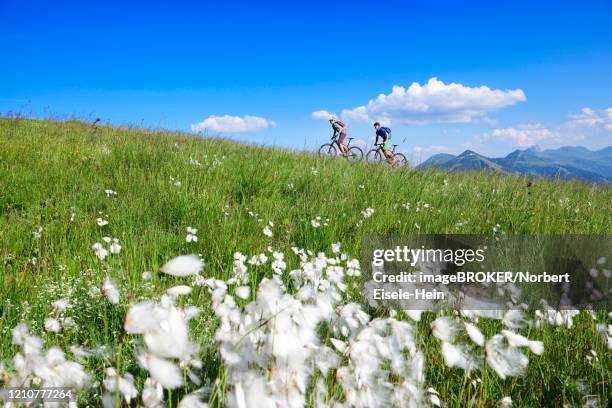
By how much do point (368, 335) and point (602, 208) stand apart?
26.1 feet

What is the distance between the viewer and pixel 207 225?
4.32 metres

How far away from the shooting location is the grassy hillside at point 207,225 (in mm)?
2172

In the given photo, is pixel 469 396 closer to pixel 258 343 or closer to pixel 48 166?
pixel 258 343

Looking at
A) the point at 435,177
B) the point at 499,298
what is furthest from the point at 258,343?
the point at 435,177

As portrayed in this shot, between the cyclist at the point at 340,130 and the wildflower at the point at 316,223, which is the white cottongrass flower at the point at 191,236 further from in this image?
the cyclist at the point at 340,130

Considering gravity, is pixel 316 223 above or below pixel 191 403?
above

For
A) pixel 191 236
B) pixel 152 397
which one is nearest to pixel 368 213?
pixel 191 236

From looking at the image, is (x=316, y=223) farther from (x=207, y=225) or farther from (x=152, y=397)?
(x=152, y=397)

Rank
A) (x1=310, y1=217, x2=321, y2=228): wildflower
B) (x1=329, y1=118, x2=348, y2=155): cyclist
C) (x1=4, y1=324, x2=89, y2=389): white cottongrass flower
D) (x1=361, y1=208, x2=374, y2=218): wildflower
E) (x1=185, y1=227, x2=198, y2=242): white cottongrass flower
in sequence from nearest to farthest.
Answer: (x1=4, y1=324, x2=89, y2=389): white cottongrass flower
(x1=185, y1=227, x2=198, y2=242): white cottongrass flower
(x1=310, y1=217, x2=321, y2=228): wildflower
(x1=361, y1=208, x2=374, y2=218): wildflower
(x1=329, y1=118, x2=348, y2=155): cyclist

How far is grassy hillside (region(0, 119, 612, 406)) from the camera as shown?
2.17 m

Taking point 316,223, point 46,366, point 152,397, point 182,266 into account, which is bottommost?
point 152,397

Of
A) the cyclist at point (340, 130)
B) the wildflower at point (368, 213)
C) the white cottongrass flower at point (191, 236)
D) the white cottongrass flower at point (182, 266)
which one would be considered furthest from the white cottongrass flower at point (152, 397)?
the cyclist at point (340, 130)

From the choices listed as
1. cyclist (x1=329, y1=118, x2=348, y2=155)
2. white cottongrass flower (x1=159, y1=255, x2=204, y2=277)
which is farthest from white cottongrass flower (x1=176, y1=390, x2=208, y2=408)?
cyclist (x1=329, y1=118, x2=348, y2=155)

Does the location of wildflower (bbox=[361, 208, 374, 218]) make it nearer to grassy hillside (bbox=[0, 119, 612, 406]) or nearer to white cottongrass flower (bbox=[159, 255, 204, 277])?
grassy hillside (bbox=[0, 119, 612, 406])
